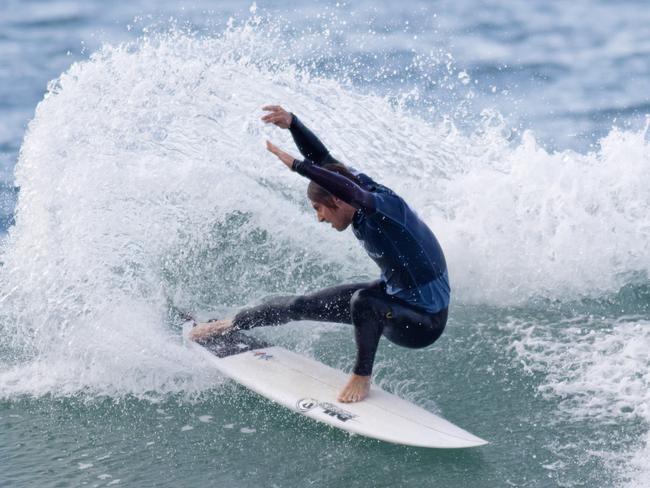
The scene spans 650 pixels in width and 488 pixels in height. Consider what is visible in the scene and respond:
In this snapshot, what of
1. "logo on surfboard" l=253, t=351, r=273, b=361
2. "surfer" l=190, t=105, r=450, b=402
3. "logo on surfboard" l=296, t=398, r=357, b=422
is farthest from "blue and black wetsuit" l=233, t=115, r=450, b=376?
"logo on surfboard" l=253, t=351, r=273, b=361

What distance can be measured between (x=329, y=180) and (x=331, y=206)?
409 mm

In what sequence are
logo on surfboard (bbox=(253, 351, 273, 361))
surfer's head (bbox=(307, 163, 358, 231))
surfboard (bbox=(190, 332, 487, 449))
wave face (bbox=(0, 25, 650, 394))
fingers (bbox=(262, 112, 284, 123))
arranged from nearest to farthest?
surfboard (bbox=(190, 332, 487, 449)), surfer's head (bbox=(307, 163, 358, 231)), fingers (bbox=(262, 112, 284, 123)), logo on surfboard (bbox=(253, 351, 273, 361)), wave face (bbox=(0, 25, 650, 394))

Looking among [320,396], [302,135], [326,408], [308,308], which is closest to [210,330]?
[308,308]

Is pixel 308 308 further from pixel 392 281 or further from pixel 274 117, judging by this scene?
pixel 274 117

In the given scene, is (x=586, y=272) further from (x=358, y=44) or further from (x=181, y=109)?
(x=358, y=44)

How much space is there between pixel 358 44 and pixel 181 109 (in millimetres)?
7874

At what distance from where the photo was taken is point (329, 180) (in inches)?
228

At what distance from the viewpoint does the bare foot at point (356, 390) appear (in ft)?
21.3

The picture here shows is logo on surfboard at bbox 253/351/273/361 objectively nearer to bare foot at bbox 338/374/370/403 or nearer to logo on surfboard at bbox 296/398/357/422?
logo on surfboard at bbox 296/398/357/422

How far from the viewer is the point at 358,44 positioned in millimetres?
16969

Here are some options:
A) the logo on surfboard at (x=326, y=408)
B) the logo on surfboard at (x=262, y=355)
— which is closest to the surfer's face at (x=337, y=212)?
the logo on surfboard at (x=326, y=408)

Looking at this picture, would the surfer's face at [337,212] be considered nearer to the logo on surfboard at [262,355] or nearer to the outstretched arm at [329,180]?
the outstretched arm at [329,180]

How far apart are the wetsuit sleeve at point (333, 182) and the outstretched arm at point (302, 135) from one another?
0.77 metres

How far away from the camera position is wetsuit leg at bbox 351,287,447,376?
20.7 feet
